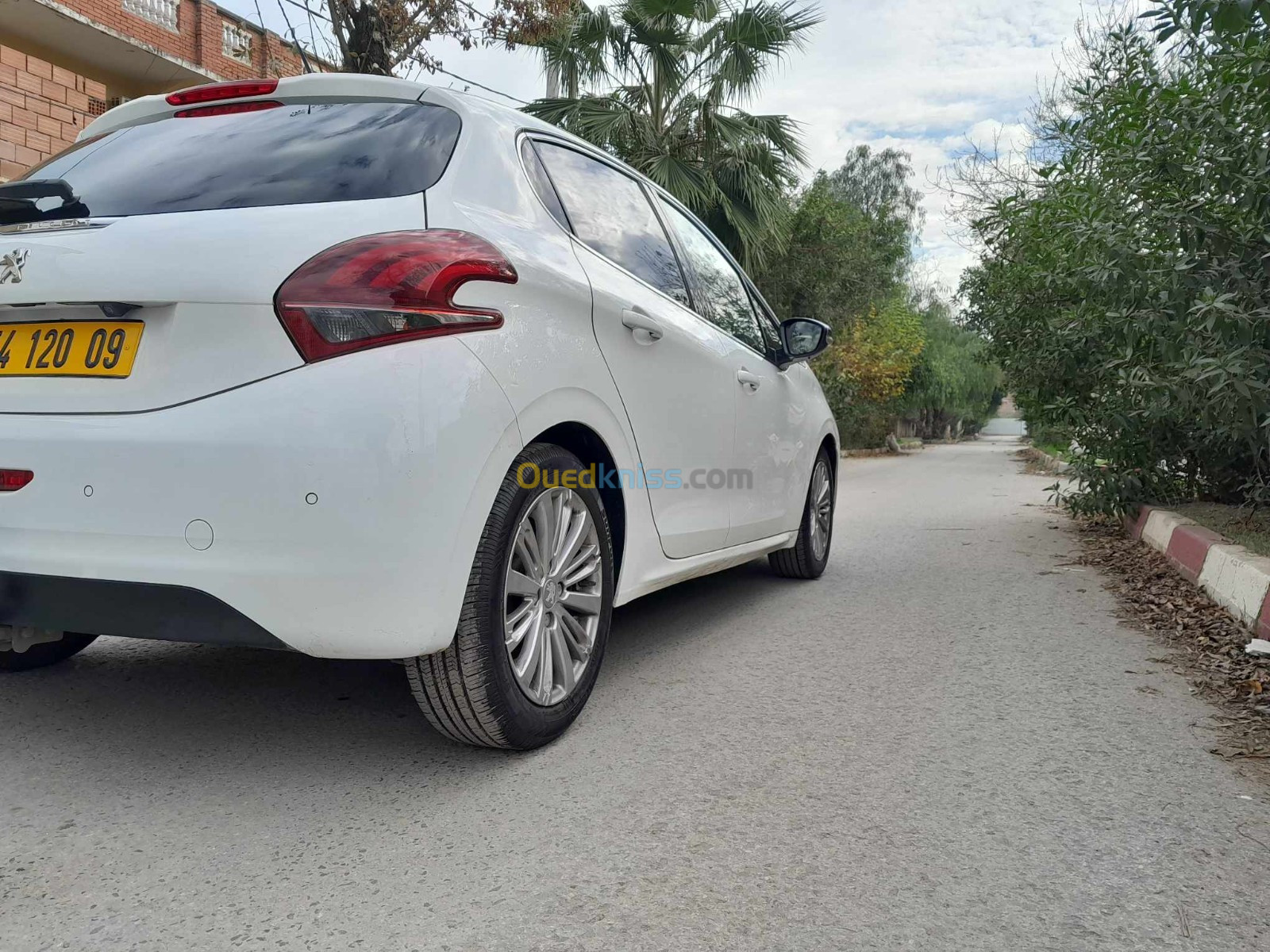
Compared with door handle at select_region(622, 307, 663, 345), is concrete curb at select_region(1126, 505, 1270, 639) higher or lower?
lower

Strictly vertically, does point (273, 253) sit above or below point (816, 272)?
below

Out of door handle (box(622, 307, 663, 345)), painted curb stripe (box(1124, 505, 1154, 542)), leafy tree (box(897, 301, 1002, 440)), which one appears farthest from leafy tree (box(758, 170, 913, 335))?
door handle (box(622, 307, 663, 345))

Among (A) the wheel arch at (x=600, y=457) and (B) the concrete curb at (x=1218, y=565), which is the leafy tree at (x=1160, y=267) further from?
(A) the wheel arch at (x=600, y=457)

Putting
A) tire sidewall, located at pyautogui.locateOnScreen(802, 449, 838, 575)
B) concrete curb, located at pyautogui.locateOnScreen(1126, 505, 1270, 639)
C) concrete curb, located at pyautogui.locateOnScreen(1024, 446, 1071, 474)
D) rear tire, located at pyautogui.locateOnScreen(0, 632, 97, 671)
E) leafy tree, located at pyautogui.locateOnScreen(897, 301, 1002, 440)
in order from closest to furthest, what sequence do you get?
rear tire, located at pyautogui.locateOnScreen(0, 632, 97, 671), concrete curb, located at pyautogui.locateOnScreen(1126, 505, 1270, 639), tire sidewall, located at pyautogui.locateOnScreen(802, 449, 838, 575), concrete curb, located at pyautogui.locateOnScreen(1024, 446, 1071, 474), leafy tree, located at pyautogui.locateOnScreen(897, 301, 1002, 440)

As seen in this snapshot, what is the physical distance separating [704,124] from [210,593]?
14.0 meters

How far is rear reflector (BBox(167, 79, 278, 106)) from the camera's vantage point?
9.57 feet

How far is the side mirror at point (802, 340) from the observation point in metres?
4.83

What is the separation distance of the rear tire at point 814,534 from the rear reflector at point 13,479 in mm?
3727

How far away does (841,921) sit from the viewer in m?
1.94

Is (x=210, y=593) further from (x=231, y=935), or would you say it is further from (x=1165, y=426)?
(x=1165, y=426)

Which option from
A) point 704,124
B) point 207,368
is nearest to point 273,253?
point 207,368

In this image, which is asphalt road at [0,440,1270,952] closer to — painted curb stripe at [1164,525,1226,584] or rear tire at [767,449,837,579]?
rear tire at [767,449,837,579]

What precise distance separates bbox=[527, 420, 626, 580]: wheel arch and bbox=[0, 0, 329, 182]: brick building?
8.35 metres

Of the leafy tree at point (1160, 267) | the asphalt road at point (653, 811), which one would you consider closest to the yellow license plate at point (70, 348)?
the asphalt road at point (653, 811)
